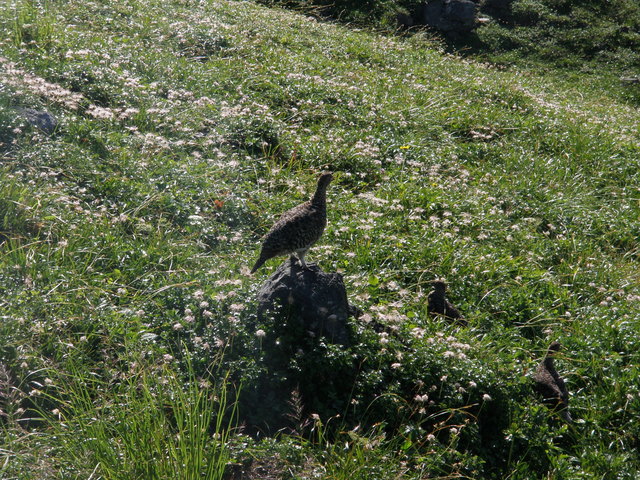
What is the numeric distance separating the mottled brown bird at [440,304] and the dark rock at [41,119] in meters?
5.40

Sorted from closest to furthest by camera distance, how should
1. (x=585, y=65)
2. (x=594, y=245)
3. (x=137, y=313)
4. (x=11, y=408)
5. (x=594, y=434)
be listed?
(x=11, y=408), (x=137, y=313), (x=594, y=434), (x=594, y=245), (x=585, y=65)

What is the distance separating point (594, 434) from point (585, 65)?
62.2ft

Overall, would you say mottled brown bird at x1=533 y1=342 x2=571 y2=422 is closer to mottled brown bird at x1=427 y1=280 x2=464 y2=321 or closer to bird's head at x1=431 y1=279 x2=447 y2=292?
mottled brown bird at x1=427 y1=280 x2=464 y2=321

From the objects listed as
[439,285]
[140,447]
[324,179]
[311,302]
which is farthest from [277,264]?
[140,447]

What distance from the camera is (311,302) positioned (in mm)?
5867

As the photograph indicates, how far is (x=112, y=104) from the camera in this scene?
9.81 meters

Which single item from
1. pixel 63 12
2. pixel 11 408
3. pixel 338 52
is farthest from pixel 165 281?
pixel 338 52

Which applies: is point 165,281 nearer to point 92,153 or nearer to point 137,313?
point 137,313

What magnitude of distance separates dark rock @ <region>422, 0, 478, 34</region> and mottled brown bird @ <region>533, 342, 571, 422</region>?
715 inches

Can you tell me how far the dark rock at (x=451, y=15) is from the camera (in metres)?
22.2

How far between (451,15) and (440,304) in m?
17.7

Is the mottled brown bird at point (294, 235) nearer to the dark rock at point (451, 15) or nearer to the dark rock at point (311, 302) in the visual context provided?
the dark rock at point (311, 302)

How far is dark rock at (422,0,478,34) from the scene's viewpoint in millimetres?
22234

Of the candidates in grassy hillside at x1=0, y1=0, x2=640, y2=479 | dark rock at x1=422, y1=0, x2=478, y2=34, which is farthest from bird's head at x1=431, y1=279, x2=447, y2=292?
dark rock at x1=422, y1=0, x2=478, y2=34
